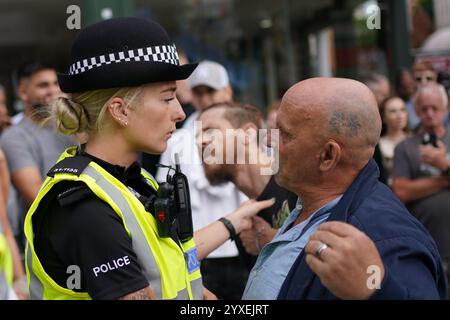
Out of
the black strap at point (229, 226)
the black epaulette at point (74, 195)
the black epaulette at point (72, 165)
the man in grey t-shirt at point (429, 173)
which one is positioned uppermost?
the black epaulette at point (72, 165)

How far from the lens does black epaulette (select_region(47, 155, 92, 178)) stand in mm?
2020

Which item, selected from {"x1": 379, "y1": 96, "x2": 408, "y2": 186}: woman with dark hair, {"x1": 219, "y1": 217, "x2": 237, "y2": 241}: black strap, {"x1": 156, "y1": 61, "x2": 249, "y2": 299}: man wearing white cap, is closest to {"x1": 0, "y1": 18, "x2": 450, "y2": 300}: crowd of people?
{"x1": 219, "y1": 217, "x2": 237, "y2": 241}: black strap

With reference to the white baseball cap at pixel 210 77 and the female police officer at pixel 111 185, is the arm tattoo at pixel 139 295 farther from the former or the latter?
the white baseball cap at pixel 210 77

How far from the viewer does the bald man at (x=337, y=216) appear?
1642 millimetres

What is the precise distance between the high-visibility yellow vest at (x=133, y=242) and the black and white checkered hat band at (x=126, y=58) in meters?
0.26

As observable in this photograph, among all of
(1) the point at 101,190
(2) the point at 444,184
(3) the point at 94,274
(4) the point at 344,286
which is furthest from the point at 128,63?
(2) the point at 444,184

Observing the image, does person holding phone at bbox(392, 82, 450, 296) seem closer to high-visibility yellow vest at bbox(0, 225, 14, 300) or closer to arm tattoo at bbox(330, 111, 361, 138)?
arm tattoo at bbox(330, 111, 361, 138)

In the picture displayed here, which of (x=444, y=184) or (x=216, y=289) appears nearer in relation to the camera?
(x=216, y=289)

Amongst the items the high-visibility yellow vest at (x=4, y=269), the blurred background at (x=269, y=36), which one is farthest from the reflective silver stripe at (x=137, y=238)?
the blurred background at (x=269, y=36)

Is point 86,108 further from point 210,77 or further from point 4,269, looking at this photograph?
point 210,77

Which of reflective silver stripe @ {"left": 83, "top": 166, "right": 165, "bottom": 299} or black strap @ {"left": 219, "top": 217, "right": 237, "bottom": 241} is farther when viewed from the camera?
black strap @ {"left": 219, "top": 217, "right": 237, "bottom": 241}

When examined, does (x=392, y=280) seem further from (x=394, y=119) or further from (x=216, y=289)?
(x=394, y=119)

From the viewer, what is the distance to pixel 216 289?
401cm
